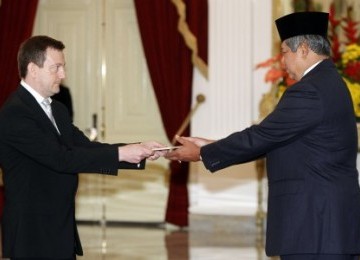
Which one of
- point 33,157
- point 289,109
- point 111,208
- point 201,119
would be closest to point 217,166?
point 289,109

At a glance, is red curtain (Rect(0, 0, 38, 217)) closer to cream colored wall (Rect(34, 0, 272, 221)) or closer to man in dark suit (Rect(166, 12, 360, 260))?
cream colored wall (Rect(34, 0, 272, 221))

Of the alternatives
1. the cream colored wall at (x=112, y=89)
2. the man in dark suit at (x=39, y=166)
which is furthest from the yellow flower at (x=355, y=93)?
the cream colored wall at (x=112, y=89)

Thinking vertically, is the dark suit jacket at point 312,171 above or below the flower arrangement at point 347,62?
below

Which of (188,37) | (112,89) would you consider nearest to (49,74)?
(188,37)

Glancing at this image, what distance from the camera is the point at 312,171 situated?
415cm

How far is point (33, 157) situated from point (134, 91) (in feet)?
20.8

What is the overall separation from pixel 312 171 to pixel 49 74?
1339 mm

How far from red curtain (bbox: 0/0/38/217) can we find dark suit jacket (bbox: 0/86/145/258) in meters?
6.20

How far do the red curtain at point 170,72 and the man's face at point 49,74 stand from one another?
222 inches

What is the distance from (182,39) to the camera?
10.0 metres

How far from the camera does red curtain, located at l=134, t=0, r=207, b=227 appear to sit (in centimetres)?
1003

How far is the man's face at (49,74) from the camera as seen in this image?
14.1ft

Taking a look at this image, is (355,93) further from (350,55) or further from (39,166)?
(39,166)

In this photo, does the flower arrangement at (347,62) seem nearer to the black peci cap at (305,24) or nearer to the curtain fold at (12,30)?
the black peci cap at (305,24)
